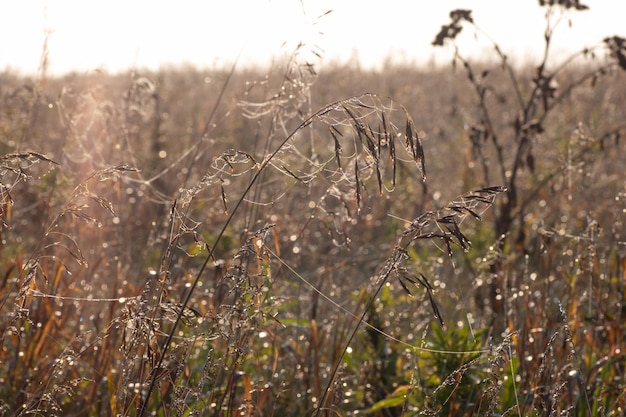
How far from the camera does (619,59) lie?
3.69 metres

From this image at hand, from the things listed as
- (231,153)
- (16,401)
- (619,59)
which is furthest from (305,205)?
(231,153)

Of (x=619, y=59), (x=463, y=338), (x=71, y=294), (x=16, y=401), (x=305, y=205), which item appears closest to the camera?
(x=16, y=401)

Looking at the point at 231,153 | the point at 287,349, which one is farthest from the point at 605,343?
the point at 231,153

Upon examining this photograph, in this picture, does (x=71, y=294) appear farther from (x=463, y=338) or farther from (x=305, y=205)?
(x=305, y=205)

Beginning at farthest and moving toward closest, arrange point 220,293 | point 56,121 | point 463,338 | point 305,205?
point 56,121, point 305,205, point 220,293, point 463,338

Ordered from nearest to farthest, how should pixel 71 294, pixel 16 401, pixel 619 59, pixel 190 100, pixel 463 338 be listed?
pixel 16 401
pixel 463 338
pixel 71 294
pixel 619 59
pixel 190 100

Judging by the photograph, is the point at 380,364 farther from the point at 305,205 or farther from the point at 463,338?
the point at 305,205

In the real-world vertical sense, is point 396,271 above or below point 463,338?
above

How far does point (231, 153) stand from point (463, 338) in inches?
48.2

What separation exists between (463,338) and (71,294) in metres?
1.47

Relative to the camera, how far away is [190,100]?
9992 millimetres

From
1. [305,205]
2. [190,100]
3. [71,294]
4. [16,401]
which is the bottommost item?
[16,401]

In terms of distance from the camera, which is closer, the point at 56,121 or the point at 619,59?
the point at 619,59

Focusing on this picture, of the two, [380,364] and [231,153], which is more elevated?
[231,153]
